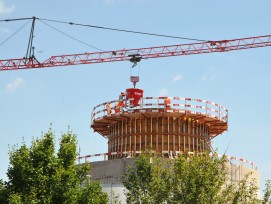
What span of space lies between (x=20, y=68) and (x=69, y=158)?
194 ft

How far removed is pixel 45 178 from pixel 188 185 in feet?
32.2

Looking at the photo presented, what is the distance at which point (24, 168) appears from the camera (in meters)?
37.8

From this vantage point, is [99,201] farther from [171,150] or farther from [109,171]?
[171,150]

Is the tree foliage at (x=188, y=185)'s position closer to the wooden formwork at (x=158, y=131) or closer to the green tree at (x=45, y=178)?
the green tree at (x=45, y=178)

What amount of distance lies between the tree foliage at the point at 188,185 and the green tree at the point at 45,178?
371 centimetres

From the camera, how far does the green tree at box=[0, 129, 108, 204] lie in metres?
37.3

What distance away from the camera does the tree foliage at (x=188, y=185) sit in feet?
117

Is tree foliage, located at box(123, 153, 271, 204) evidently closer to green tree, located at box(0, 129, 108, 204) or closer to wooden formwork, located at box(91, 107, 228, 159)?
green tree, located at box(0, 129, 108, 204)

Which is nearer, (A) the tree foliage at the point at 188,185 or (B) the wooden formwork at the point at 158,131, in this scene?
(A) the tree foliage at the point at 188,185

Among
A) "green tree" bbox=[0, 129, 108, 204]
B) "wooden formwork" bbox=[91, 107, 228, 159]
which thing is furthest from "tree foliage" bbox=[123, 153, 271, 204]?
"wooden formwork" bbox=[91, 107, 228, 159]

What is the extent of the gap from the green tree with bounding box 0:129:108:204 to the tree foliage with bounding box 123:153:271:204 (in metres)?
3.71

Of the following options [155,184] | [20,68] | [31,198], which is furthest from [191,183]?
[20,68]

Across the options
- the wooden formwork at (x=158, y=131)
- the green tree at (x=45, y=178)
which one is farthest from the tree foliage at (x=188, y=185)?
the wooden formwork at (x=158, y=131)

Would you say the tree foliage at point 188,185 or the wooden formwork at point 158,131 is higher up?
the wooden formwork at point 158,131
